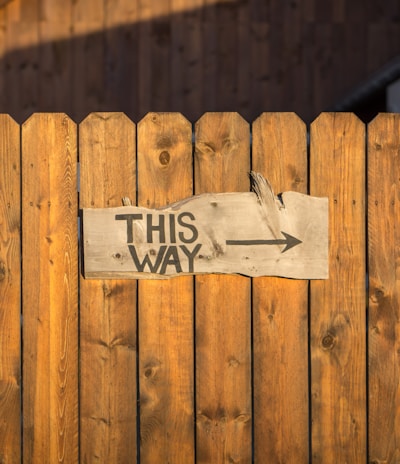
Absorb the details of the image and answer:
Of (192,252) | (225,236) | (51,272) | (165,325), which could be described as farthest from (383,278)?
(51,272)

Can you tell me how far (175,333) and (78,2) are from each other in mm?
4098

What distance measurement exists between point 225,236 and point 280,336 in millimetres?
512

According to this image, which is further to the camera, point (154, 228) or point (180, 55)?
point (180, 55)

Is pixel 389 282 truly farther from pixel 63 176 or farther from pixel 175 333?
pixel 63 176

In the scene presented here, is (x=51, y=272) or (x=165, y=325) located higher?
(x=51, y=272)

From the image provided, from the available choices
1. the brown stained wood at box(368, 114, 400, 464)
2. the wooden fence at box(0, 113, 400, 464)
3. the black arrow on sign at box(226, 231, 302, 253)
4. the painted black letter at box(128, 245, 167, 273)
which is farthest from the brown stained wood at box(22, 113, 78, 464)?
the brown stained wood at box(368, 114, 400, 464)

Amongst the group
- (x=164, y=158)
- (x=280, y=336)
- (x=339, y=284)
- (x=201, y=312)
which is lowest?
(x=280, y=336)

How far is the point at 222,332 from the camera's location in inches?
130

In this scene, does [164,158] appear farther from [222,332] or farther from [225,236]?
[222,332]

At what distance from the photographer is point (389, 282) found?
10.8ft

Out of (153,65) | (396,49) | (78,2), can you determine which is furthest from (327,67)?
(78,2)

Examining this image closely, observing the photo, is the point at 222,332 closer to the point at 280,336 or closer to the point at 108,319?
the point at 280,336

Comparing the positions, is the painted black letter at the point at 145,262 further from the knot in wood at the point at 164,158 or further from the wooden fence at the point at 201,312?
the knot in wood at the point at 164,158

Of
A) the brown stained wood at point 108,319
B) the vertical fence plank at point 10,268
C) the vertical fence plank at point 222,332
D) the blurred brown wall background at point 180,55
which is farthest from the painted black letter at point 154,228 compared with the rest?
the blurred brown wall background at point 180,55
